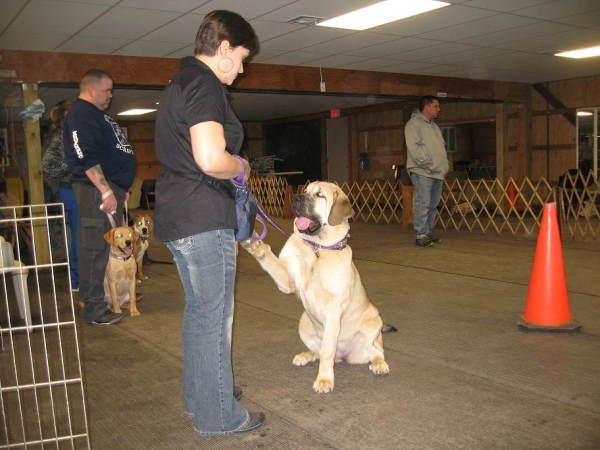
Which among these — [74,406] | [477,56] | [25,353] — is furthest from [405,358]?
[477,56]

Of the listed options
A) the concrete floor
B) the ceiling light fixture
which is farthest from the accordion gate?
the ceiling light fixture

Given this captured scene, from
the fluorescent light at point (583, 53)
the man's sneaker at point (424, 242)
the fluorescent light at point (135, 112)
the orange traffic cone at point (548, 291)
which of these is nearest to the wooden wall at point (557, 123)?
the fluorescent light at point (583, 53)

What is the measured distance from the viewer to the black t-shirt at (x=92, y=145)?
3.88m

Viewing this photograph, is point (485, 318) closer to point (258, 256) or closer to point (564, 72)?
point (258, 256)

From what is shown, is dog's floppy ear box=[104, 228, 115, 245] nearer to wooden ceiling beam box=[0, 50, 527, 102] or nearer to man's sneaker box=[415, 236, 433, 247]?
wooden ceiling beam box=[0, 50, 527, 102]

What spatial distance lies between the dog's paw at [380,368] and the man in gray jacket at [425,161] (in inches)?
185

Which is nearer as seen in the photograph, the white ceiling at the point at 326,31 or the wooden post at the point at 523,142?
the white ceiling at the point at 326,31

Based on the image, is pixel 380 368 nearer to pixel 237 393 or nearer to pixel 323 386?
pixel 323 386

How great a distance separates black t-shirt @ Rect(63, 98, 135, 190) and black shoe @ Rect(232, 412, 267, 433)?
2.28 meters

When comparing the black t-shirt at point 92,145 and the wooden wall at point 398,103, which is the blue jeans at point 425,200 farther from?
the black t-shirt at point 92,145

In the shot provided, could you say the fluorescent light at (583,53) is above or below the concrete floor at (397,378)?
above

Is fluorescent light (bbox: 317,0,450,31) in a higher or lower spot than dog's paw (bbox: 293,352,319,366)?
higher

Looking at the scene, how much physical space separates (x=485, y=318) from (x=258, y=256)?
228 cm

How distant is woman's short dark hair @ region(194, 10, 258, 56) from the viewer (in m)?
2.06
